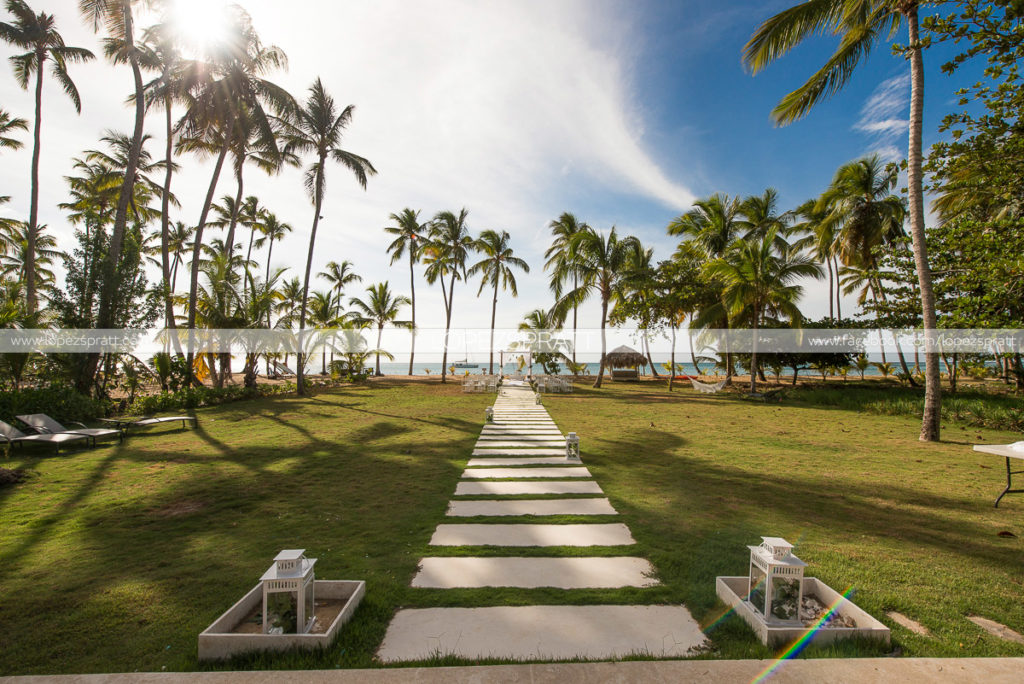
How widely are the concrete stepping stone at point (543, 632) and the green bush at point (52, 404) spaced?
11.8 m

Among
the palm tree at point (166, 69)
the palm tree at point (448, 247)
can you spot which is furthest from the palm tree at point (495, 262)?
the palm tree at point (166, 69)

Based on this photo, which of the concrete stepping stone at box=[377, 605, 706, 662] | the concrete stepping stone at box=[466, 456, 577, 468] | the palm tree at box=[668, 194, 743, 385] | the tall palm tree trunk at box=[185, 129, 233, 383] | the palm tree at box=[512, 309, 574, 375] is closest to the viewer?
the concrete stepping stone at box=[377, 605, 706, 662]

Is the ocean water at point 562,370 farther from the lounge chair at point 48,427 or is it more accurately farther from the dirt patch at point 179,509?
the dirt patch at point 179,509

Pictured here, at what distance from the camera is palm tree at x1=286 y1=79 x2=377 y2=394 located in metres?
17.3

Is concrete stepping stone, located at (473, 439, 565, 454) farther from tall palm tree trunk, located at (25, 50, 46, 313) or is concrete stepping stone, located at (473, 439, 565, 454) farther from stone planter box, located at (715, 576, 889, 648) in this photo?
tall palm tree trunk, located at (25, 50, 46, 313)

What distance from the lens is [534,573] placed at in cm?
326

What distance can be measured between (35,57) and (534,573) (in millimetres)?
24069

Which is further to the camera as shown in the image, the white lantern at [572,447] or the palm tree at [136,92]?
the palm tree at [136,92]

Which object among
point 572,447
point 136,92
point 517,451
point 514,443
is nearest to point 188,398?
point 136,92

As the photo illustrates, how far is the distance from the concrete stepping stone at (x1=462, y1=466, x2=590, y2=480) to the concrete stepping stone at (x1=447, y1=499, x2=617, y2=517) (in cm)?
102

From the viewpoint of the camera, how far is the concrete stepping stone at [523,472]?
602 centimetres

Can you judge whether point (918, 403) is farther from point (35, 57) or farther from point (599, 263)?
point (35, 57)

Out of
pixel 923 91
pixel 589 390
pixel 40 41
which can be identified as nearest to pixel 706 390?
pixel 589 390

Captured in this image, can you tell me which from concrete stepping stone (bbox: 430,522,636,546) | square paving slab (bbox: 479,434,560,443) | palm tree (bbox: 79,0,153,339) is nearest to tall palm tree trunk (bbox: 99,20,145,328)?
palm tree (bbox: 79,0,153,339)
